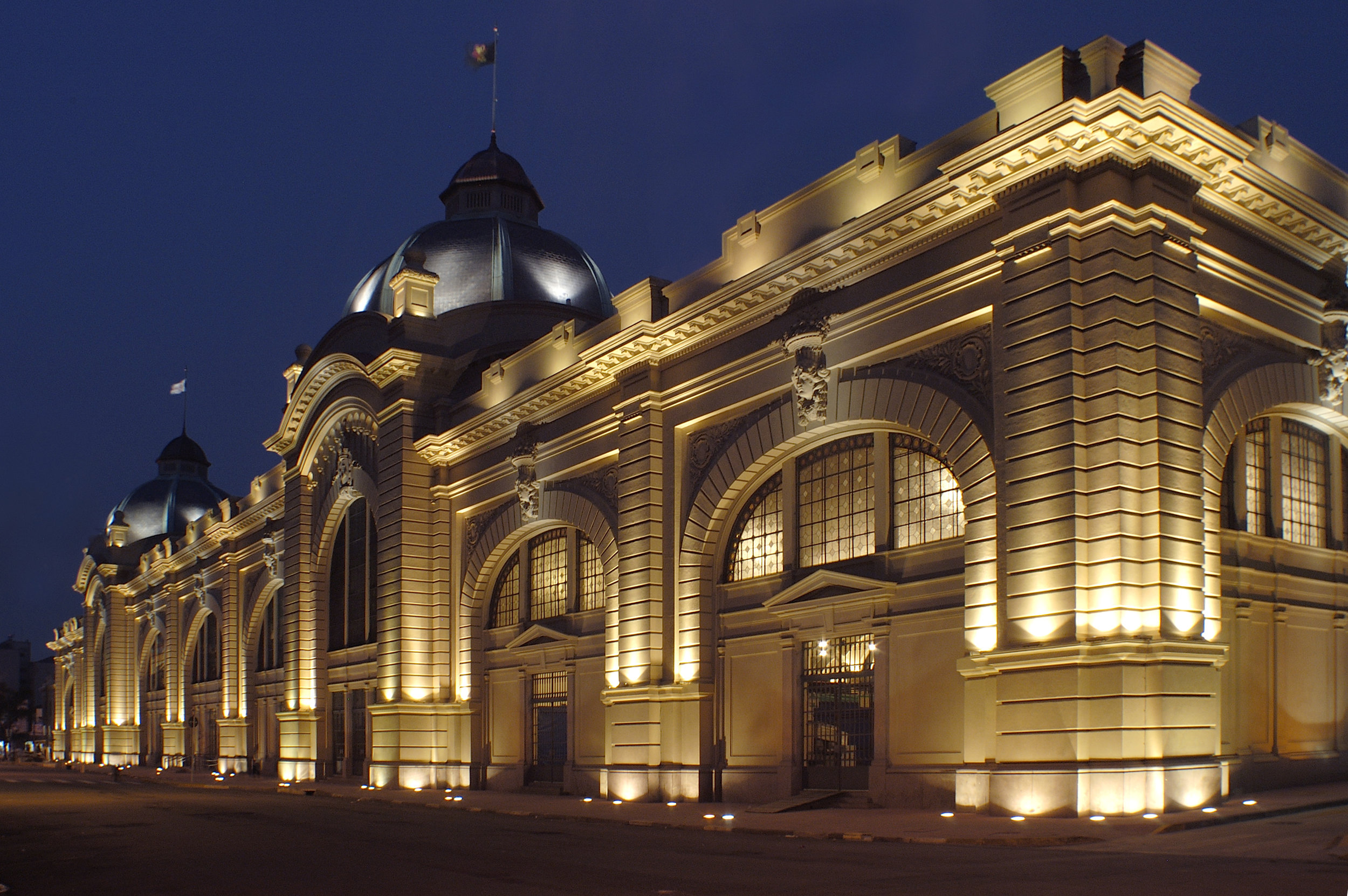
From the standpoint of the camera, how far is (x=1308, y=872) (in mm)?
11258

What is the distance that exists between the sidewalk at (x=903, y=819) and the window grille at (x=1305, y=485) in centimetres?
436

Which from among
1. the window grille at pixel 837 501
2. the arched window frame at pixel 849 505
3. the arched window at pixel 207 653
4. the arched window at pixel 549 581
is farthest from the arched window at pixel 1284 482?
the arched window at pixel 207 653

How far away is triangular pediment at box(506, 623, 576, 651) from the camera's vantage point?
32562 millimetres

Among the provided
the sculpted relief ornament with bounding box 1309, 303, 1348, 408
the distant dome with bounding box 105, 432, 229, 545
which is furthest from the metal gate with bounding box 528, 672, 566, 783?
the distant dome with bounding box 105, 432, 229, 545

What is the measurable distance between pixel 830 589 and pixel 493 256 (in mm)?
26631

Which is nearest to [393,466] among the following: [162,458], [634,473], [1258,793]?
[634,473]

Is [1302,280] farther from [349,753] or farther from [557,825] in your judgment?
[349,753]

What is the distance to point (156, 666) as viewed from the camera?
2982 inches

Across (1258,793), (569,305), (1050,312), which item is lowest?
(1258,793)

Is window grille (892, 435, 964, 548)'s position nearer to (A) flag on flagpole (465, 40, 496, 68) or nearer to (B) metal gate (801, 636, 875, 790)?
(B) metal gate (801, 636, 875, 790)

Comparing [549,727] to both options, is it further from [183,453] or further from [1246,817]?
[183,453]

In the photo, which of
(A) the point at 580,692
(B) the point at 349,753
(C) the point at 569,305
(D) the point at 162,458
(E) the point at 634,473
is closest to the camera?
(E) the point at 634,473

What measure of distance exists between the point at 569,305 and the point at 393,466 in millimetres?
10218

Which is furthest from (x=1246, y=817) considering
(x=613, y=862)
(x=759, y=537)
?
(x=759, y=537)
